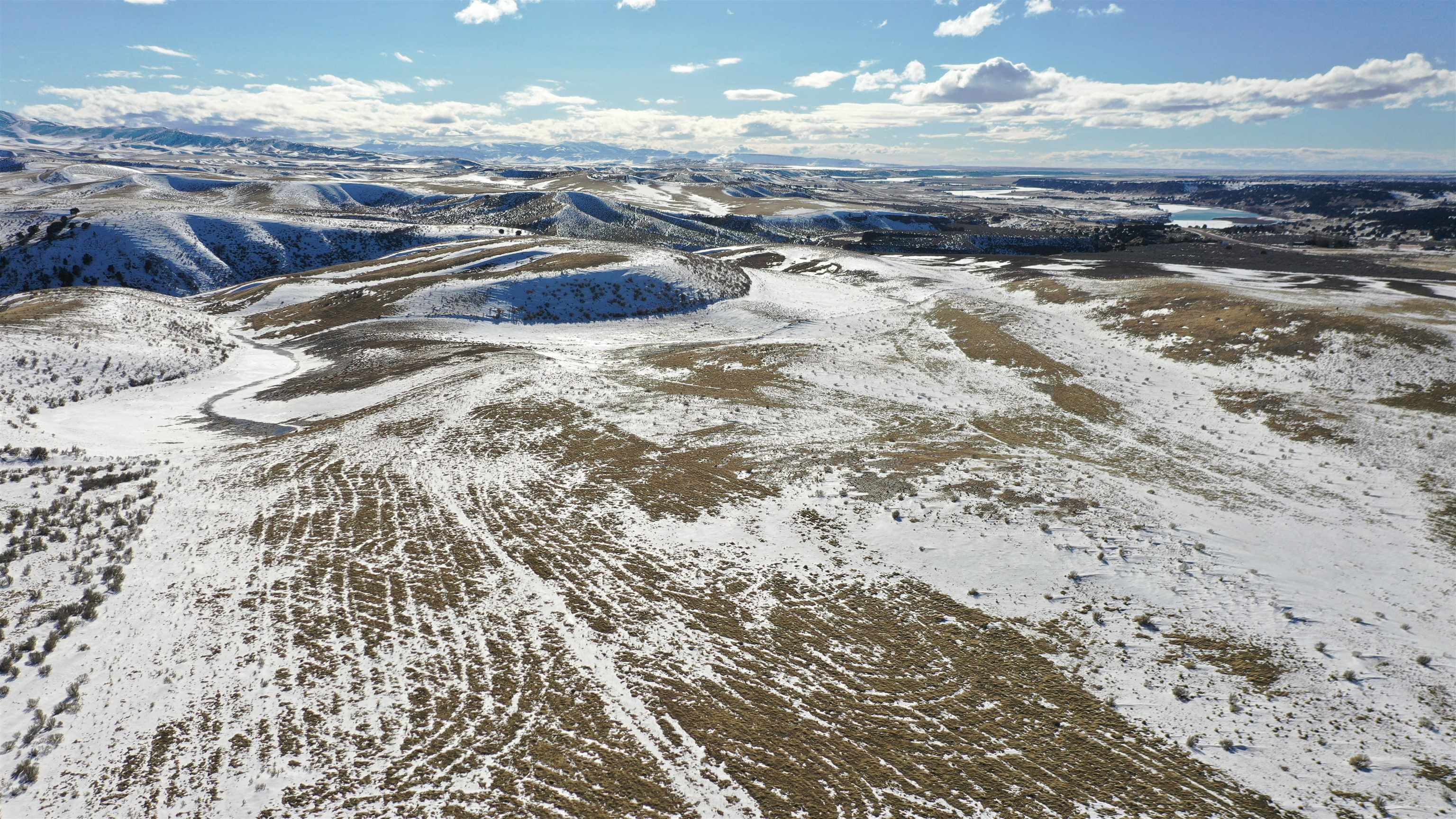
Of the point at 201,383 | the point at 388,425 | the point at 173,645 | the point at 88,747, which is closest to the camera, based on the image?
the point at 88,747

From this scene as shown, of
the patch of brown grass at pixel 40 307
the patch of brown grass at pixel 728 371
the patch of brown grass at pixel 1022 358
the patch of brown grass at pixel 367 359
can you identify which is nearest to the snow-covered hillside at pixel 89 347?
the patch of brown grass at pixel 40 307

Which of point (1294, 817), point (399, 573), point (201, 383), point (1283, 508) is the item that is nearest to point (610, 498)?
point (399, 573)

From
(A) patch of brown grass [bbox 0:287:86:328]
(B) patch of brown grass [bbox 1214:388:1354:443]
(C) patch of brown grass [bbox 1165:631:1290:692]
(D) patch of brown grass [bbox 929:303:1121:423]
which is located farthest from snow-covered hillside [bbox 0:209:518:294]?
(C) patch of brown grass [bbox 1165:631:1290:692]

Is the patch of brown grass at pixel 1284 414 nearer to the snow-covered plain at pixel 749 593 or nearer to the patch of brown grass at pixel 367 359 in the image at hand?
the snow-covered plain at pixel 749 593

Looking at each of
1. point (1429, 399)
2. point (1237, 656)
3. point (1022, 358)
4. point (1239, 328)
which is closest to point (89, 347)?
point (1237, 656)

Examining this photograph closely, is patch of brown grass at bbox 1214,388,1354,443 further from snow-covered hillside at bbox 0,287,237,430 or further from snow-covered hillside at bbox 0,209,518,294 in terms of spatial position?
snow-covered hillside at bbox 0,209,518,294

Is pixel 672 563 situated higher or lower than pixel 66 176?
lower

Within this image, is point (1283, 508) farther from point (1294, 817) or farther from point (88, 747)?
point (88, 747)

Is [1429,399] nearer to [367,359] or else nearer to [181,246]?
[367,359]

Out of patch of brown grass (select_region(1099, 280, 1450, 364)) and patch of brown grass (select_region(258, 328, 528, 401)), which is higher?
patch of brown grass (select_region(1099, 280, 1450, 364))
